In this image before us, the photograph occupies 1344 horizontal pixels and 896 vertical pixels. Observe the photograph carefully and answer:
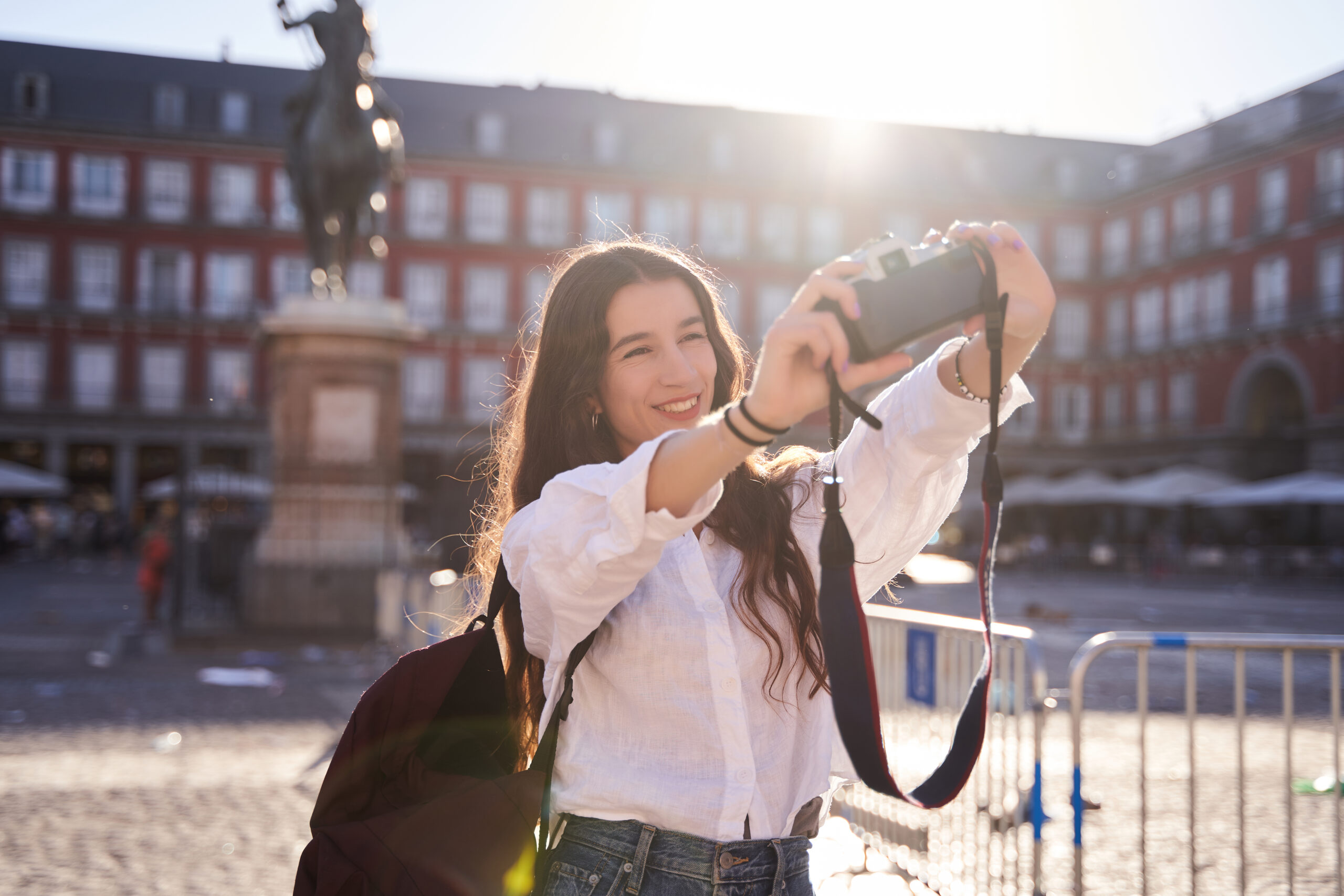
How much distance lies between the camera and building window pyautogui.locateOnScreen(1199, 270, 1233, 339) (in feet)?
122

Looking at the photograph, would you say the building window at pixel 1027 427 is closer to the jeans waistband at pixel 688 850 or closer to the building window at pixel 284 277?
the building window at pixel 284 277

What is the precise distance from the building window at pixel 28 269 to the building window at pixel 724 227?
21821mm

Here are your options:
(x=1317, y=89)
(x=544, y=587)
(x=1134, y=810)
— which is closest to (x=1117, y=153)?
(x=1317, y=89)

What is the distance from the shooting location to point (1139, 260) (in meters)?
41.4

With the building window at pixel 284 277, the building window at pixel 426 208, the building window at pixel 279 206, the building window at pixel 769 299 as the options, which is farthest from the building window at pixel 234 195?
the building window at pixel 769 299

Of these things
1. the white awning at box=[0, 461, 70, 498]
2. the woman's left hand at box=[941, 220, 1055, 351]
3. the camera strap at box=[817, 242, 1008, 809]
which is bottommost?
the white awning at box=[0, 461, 70, 498]

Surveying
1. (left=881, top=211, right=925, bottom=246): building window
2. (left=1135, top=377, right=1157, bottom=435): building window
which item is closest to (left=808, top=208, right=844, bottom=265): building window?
(left=881, top=211, right=925, bottom=246): building window

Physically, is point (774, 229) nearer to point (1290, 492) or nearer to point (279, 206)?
point (279, 206)

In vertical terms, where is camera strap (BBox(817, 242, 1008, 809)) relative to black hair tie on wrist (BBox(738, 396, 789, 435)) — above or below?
below

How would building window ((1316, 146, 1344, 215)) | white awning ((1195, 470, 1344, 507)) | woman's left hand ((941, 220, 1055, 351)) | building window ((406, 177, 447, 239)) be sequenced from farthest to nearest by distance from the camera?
building window ((406, 177, 447, 239)), building window ((1316, 146, 1344, 215)), white awning ((1195, 470, 1344, 507)), woman's left hand ((941, 220, 1055, 351))

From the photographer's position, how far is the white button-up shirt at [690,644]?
140 cm

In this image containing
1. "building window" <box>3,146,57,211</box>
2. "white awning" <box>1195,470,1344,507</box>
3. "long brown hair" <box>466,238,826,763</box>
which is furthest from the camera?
"building window" <box>3,146,57,211</box>

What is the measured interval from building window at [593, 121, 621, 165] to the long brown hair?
1620 inches

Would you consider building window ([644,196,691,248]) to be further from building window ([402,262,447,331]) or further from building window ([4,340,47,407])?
building window ([4,340,47,407])
